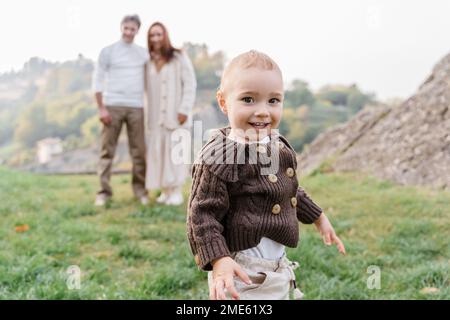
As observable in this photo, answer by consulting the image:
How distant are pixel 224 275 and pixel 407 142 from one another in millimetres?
4698

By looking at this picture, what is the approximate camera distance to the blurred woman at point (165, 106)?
5066mm

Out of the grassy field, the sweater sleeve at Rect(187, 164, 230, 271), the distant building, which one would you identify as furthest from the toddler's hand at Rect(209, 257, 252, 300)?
the distant building

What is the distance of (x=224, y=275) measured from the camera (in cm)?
142

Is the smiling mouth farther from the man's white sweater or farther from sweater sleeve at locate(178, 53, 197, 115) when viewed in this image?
the man's white sweater

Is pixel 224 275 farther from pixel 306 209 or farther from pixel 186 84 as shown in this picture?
pixel 186 84

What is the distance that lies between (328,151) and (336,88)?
257cm

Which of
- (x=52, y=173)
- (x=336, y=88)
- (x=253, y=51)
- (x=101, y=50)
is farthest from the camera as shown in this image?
(x=336, y=88)

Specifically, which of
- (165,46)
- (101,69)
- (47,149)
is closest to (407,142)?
(165,46)

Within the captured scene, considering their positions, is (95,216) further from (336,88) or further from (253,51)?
(336,88)

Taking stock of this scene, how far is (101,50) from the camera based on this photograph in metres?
5.08

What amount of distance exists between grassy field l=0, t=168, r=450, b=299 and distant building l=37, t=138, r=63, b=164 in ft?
13.1
